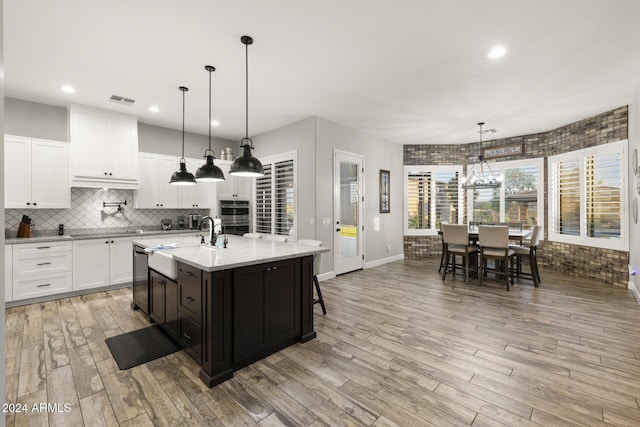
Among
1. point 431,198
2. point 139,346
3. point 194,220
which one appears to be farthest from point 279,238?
point 431,198

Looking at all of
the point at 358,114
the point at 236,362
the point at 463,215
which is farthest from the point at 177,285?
the point at 463,215

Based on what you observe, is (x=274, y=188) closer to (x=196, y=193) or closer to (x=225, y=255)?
(x=196, y=193)

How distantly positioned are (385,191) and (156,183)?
187 inches

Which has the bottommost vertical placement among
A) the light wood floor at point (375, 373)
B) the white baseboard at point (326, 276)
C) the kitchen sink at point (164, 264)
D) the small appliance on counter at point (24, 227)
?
the light wood floor at point (375, 373)

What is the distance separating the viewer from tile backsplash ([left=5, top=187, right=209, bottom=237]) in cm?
436

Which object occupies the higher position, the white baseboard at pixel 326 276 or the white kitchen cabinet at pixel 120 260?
the white kitchen cabinet at pixel 120 260

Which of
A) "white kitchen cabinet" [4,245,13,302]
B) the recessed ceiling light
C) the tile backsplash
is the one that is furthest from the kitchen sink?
the recessed ceiling light

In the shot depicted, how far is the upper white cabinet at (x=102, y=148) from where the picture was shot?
14.3 feet

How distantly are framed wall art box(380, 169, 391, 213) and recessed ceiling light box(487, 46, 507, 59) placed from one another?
356 cm

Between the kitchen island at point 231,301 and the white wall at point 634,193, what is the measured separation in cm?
461

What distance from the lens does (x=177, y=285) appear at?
264 cm

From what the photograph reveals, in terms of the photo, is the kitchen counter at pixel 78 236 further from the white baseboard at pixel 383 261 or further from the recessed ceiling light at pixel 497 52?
the recessed ceiling light at pixel 497 52

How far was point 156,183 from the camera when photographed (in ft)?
17.2

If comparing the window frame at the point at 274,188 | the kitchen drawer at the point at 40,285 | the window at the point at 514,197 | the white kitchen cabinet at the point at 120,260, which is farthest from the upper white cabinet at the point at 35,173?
the window at the point at 514,197
